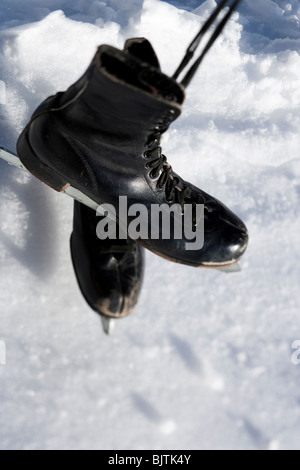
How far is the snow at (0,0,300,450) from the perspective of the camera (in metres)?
0.98

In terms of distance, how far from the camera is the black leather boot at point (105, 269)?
3.04 ft

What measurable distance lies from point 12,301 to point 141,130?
47 cm

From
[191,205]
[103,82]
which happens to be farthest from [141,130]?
[191,205]

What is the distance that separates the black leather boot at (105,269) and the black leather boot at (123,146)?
0.18ft

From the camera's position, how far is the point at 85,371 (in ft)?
3.30

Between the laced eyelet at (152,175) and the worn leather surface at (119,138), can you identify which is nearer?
the worn leather surface at (119,138)

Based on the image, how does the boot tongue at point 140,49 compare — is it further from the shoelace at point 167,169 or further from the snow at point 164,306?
the snow at point 164,306

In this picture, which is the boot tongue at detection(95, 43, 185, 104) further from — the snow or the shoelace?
the snow

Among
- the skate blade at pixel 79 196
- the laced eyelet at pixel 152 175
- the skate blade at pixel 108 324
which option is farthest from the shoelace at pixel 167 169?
the skate blade at pixel 108 324

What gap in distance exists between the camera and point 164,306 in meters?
1.12

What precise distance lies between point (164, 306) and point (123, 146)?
1.32ft

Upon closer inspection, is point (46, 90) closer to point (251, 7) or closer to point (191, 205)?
point (191, 205)

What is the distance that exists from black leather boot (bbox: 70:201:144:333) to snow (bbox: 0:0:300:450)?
115mm

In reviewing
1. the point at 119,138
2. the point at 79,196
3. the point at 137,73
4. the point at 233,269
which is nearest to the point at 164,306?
the point at 233,269
